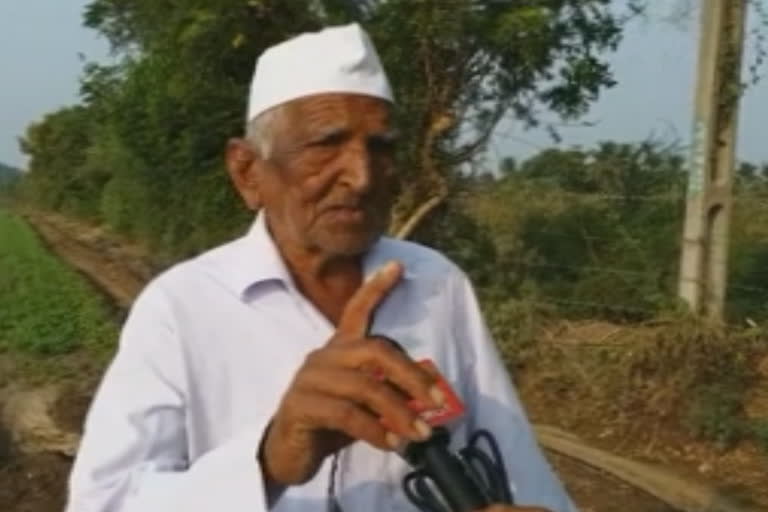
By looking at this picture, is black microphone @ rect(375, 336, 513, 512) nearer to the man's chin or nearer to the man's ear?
the man's chin

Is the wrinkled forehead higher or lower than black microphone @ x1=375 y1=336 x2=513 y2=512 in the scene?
higher

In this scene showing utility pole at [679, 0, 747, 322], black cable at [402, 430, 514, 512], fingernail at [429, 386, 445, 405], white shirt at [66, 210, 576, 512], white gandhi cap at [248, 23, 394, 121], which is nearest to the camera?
fingernail at [429, 386, 445, 405]

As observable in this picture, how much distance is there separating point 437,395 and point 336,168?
54cm

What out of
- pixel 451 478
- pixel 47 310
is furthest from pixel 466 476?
pixel 47 310

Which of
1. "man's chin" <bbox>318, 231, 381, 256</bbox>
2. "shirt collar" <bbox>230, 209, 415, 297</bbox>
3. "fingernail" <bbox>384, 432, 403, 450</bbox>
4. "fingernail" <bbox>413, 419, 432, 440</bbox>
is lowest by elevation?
"fingernail" <bbox>384, 432, 403, 450</bbox>

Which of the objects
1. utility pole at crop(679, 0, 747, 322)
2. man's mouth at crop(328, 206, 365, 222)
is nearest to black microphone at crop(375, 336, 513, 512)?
man's mouth at crop(328, 206, 365, 222)

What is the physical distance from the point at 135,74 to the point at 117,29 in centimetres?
75

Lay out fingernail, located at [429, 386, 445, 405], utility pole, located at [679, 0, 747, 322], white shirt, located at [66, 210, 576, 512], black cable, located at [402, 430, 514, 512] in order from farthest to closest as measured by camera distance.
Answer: utility pole, located at [679, 0, 747, 322], white shirt, located at [66, 210, 576, 512], black cable, located at [402, 430, 514, 512], fingernail, located at [429, 386, 445, 405]

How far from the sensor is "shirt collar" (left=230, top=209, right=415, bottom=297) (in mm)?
2193

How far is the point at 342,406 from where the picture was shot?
176 centimetres

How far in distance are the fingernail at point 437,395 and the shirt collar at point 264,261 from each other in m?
0.52

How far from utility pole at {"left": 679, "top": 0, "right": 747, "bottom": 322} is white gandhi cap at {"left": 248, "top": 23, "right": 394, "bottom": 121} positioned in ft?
22.6

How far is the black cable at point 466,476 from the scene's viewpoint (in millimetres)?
1851

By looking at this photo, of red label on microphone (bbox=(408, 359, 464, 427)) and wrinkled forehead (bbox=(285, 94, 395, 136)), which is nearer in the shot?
red label on microphone (bbox=(408, 359, 464, 427))
